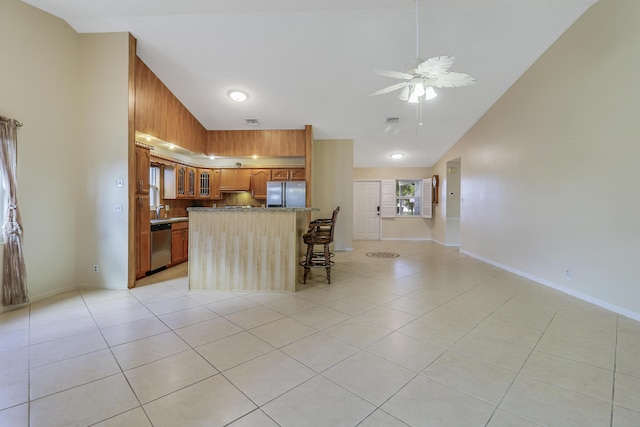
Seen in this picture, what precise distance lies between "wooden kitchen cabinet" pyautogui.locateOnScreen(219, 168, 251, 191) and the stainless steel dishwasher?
1.91 metres

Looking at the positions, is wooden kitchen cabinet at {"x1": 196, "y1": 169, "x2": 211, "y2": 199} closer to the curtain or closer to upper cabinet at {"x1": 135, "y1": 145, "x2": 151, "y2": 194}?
upper cabinet at {"x1": 135, "y1": 145, "x2": 151, "y2": 194}

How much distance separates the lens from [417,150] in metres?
7.52

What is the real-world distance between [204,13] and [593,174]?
5231mm

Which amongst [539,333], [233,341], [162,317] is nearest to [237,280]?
[162,317]

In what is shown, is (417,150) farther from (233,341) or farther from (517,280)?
(233,341)

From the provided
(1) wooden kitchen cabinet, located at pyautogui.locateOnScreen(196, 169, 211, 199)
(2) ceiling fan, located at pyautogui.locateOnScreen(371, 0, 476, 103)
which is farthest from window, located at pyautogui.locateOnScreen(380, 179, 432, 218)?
(2) ceiling fan, located at pyautogui.locateOnScreen(371, 0, 476, 103)

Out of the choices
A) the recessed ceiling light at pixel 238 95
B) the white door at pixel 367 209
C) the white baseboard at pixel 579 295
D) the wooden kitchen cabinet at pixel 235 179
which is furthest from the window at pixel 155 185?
the white baseboard at pixel 579 295

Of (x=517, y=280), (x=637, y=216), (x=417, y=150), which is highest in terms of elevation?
(x=417, y=150)

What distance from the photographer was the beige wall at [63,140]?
303 cm

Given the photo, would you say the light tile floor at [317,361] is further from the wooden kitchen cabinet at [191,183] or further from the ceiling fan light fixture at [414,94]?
the wooden kitchen cabinet at [191,183]

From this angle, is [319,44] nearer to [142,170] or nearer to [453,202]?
[142,170]

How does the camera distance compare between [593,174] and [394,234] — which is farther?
[394,234]

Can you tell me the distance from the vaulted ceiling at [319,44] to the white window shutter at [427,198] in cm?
322

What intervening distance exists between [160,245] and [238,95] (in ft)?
9.97
